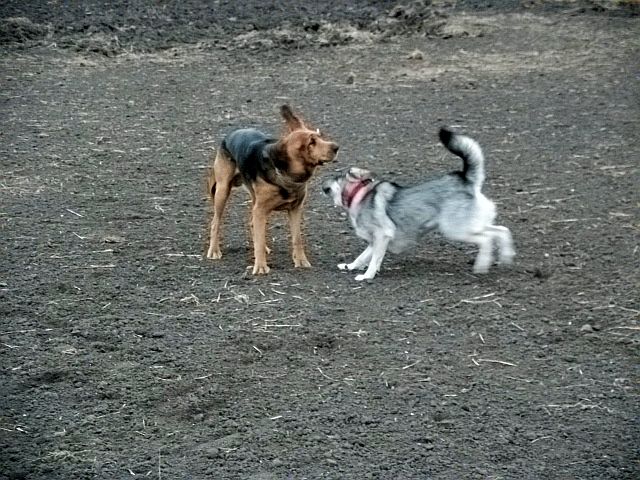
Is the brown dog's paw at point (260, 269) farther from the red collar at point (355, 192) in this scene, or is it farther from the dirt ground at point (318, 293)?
the red collar at point (355, 192)

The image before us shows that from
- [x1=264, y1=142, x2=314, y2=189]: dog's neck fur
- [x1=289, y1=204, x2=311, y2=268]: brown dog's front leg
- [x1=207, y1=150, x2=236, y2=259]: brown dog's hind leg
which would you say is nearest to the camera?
[x1=264, y1=142, x2=314, y2=189]: dog's neck fur

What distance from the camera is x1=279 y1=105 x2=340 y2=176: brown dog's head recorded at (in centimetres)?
634

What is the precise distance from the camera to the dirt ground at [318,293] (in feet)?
15.1

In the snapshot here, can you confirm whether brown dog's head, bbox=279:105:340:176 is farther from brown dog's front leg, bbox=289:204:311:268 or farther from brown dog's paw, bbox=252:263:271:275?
brown dog's paw, bbox=252:263:271:275

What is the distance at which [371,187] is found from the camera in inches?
266

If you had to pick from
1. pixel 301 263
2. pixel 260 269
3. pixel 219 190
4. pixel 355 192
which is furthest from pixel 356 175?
pixel 219 190

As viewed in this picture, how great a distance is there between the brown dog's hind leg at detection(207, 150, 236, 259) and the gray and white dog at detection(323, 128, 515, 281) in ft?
2.24

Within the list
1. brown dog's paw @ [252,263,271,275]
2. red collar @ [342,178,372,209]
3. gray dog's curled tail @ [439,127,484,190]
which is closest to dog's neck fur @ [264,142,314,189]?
red collar @ [342,178,372,209]

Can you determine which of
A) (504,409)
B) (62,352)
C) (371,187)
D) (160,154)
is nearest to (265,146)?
(371,187)

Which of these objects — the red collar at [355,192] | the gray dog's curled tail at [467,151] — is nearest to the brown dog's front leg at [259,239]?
the red collar at [355,192]

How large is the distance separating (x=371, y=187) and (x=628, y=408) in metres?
2.43

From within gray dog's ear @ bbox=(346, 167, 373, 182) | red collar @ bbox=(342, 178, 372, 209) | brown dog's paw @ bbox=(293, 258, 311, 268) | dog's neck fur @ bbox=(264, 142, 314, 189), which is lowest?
brown dog's paw @ bbox=(293, 258, 311, 268)

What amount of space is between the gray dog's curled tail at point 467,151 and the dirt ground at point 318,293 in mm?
593

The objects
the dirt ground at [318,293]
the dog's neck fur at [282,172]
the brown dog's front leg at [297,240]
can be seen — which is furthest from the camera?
the brown dog's front leg at [297,240]
